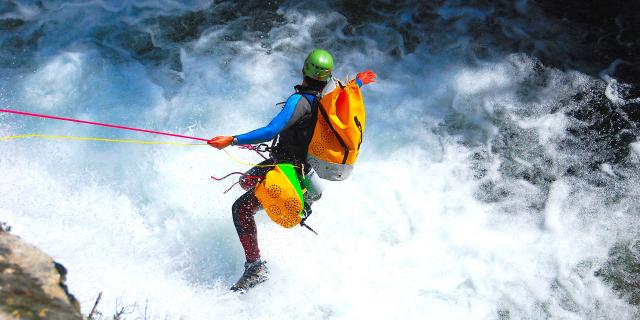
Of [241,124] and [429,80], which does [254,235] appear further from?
[429,80]

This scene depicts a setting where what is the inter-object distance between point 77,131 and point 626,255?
18.3 ft

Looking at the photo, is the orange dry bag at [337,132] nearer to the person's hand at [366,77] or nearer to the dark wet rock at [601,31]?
the person's hand at [366,77]

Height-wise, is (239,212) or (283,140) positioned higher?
(283,140)

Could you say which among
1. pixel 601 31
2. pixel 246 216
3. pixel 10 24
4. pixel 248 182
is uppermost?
pixel 248 182

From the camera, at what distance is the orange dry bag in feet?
11.6

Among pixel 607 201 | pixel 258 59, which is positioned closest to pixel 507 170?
pixel 607 201

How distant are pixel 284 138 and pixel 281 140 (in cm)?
5

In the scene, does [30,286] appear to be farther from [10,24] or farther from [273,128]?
[10,24]

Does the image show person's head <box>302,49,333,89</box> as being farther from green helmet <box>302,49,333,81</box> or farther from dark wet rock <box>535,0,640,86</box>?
dark wet rock <box>535,0,640,86</box>

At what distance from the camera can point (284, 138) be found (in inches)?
151

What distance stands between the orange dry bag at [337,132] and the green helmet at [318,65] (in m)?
0.14

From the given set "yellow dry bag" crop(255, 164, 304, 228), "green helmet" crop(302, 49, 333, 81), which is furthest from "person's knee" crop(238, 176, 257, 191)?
"green helmet" crop(302, 49, 333, 81)

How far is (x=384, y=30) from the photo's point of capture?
793 cm

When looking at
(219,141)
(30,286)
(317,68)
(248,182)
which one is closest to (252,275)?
(248,182)
